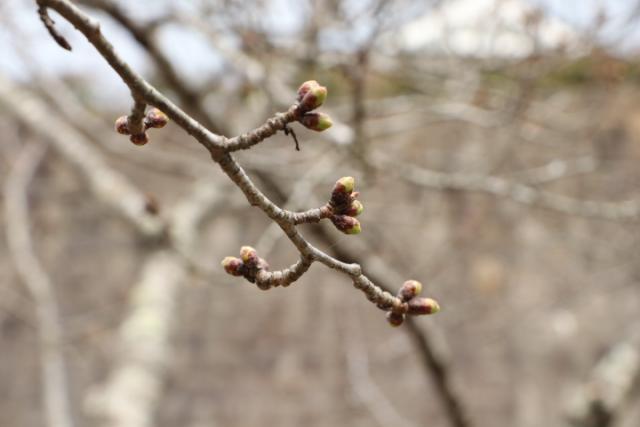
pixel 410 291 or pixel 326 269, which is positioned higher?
pixel 326 269

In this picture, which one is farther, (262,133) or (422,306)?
(422,306)

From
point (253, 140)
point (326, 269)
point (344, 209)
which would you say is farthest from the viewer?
point (326, 269)

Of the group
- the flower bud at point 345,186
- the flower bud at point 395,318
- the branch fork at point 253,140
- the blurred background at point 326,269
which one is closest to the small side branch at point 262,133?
the branch fork at point 253,140

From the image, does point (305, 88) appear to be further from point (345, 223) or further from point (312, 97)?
point (345, 223)

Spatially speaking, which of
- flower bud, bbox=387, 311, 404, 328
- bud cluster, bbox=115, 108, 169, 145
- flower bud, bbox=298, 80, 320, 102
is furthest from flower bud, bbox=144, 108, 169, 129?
flower bud, bbox=387, 311, 404, 328

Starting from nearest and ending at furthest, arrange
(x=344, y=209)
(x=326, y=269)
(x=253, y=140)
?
(x=253, y=140) < (x=344, y=209) < (x=326, y=269)

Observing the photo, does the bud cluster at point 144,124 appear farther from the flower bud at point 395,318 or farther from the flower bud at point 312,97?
the flower bud at point 395,318

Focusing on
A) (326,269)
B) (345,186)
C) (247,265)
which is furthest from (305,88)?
(326,269)
